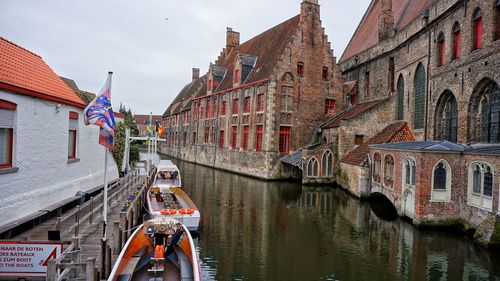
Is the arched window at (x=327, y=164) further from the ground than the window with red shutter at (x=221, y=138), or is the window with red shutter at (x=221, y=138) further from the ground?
the window with red shutter at (x=221, y=138)

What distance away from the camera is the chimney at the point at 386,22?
25.7 m

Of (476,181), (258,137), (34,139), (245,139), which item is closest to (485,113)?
(476,181)

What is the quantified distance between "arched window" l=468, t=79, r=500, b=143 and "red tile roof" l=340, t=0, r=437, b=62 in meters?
9.56

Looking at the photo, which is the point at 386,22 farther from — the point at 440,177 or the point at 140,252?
the point at 140,252

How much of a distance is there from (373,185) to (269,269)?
35.0ft

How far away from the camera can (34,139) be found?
30.3ft

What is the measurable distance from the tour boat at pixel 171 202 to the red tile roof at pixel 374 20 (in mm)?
17422

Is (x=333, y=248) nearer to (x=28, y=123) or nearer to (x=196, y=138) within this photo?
(x=28, y=123)

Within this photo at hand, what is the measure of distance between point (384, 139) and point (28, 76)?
17.1 m

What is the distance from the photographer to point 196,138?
4069 centimetres

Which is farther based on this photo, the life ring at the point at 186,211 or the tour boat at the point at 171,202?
the life ring at the point at 186,211

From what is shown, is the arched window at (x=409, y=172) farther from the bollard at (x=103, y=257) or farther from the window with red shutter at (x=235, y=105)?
the window with red shutter at (x=235, y=105)

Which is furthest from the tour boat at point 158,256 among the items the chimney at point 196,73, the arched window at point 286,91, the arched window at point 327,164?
the chimney at point 196,73

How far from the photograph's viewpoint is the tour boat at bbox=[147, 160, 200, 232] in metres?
11.3
